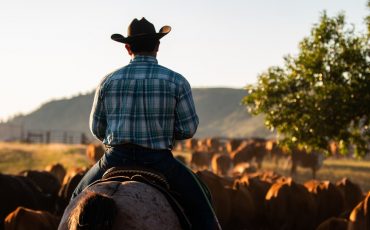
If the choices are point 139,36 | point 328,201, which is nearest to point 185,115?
point 139,36

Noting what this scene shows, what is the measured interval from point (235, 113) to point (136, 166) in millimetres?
147844

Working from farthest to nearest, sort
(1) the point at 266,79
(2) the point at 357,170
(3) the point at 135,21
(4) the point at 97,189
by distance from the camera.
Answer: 1. (2) the point at 357,170
2. (1) the point at 266,79
3. (3) the point at 135,21
4. (4) the point at 97,189

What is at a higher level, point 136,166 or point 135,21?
point 135,21

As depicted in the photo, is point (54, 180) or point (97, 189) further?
point (54, 180)

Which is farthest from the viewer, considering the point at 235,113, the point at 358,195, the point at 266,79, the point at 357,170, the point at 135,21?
the point at 235,113

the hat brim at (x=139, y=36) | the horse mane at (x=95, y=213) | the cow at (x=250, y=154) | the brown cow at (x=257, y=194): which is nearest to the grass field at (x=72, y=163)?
the cow at (x=250, y=154)

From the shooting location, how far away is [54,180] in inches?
739

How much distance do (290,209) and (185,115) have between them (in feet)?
36.3

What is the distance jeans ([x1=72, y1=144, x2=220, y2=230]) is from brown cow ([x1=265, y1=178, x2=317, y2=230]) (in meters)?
10.9

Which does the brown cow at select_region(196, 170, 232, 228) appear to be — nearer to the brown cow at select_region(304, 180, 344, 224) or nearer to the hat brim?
the brown cow at select_region(304, 180, 344, 224)

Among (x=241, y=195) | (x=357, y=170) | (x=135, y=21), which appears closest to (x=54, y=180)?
(x=241, y=195)

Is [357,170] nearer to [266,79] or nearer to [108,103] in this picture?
[266,79]

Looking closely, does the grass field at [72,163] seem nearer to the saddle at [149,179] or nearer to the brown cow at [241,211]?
the brown cow at [241,211]

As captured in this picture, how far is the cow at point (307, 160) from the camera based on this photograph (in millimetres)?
36031
